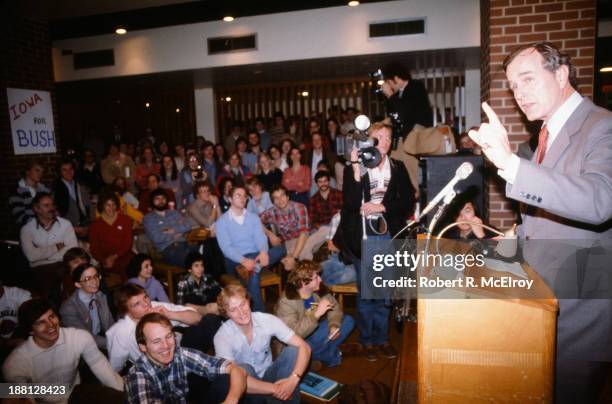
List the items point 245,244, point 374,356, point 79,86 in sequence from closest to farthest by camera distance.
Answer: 1. point 374,356
2. point 245,244
3. point 79,86

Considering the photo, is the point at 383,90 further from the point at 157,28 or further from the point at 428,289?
the point at 157,28

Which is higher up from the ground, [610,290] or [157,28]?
[157,28]

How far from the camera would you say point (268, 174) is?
19.7 feet

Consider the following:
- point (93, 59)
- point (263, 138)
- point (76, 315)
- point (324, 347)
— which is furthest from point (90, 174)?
point (324, 347)

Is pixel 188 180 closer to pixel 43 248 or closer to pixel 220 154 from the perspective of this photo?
pixel 220 154

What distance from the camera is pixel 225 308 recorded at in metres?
2.56

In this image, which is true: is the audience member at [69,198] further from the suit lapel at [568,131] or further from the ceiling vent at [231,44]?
the suit lapel at [568,131]

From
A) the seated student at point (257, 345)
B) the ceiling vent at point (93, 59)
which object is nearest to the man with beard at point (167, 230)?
the seated student at point (257, 345)

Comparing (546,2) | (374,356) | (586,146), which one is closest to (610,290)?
(586,146)

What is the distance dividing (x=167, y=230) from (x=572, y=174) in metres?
4.31

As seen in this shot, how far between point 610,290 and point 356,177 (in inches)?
74.7

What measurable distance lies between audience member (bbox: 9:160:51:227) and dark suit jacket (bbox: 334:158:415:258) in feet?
12.9

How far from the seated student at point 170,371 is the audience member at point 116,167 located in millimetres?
5179

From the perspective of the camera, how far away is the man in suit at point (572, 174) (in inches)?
44.2
